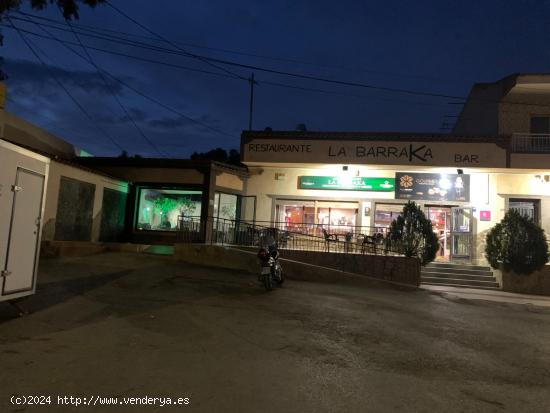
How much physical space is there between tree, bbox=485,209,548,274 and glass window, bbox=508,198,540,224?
3.87 meters

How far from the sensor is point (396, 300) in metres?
11.9

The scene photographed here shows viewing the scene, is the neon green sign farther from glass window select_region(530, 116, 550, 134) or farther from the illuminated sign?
glass window select_region(530, 116, 550, 134)

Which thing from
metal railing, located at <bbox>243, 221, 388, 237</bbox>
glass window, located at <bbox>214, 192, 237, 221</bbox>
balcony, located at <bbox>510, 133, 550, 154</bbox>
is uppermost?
balcony, located at <bbox>510, 133, 550, 154</bbox>

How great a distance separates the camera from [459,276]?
53.6 feet

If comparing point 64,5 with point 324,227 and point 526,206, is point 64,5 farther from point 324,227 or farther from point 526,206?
point 526,206

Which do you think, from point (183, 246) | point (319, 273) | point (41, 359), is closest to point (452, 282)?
point (319, 273)

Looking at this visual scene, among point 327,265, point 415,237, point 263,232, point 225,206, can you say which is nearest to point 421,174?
point 415,237

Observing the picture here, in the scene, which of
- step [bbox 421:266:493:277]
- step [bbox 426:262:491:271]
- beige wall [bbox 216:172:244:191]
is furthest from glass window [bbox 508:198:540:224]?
beige wall [bbox 216:172:244:191]

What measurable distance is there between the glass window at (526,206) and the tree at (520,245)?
3.87 metres

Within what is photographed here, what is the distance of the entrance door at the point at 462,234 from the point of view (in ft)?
62.2

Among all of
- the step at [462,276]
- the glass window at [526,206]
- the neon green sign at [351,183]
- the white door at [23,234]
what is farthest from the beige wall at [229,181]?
the white door at [23,234]

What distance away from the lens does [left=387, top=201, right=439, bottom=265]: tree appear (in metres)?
15.1

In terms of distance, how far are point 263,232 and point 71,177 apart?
7.01 metres

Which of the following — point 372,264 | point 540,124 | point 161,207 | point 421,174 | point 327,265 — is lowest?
point 327,265
